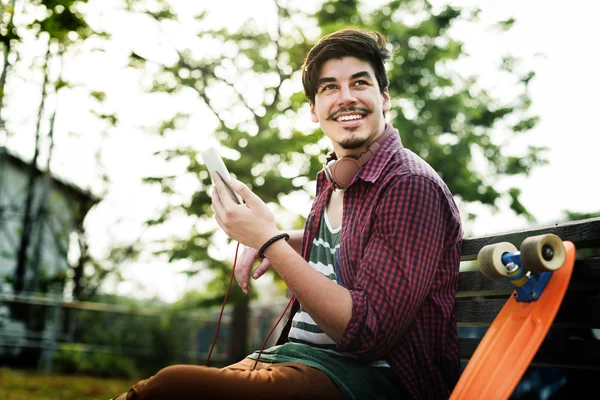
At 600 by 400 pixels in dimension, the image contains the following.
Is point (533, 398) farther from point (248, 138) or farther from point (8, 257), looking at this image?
point (8, 257)

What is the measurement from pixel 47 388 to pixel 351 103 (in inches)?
310

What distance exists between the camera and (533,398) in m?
2.83

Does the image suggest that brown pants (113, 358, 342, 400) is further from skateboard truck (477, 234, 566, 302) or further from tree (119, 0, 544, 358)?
tree (119, 0, 544, 358)

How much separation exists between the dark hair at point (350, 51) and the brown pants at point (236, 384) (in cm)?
105

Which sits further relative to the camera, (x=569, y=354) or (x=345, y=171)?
(x=345, y=171)

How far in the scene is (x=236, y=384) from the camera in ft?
4.99

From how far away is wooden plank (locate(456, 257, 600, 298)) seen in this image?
1634mm

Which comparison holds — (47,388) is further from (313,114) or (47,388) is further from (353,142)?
(353,142)

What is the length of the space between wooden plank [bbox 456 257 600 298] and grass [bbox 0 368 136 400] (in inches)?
256

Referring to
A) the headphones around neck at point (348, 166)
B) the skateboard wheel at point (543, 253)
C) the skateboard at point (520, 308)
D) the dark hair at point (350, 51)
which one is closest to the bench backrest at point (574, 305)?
the skateboard at point (520, 308)

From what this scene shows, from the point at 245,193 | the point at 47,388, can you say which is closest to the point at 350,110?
the point at 245,193

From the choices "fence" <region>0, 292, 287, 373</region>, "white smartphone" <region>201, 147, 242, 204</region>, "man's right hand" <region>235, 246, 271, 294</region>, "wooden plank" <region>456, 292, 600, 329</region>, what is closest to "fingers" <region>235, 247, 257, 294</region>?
"man's right hand" <region>235, 246, 271, 294</region>

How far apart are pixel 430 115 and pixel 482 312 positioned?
11361 millimetres

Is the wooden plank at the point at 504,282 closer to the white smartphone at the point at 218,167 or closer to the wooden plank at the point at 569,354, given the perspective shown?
the wooden plank at the point at 569,354
